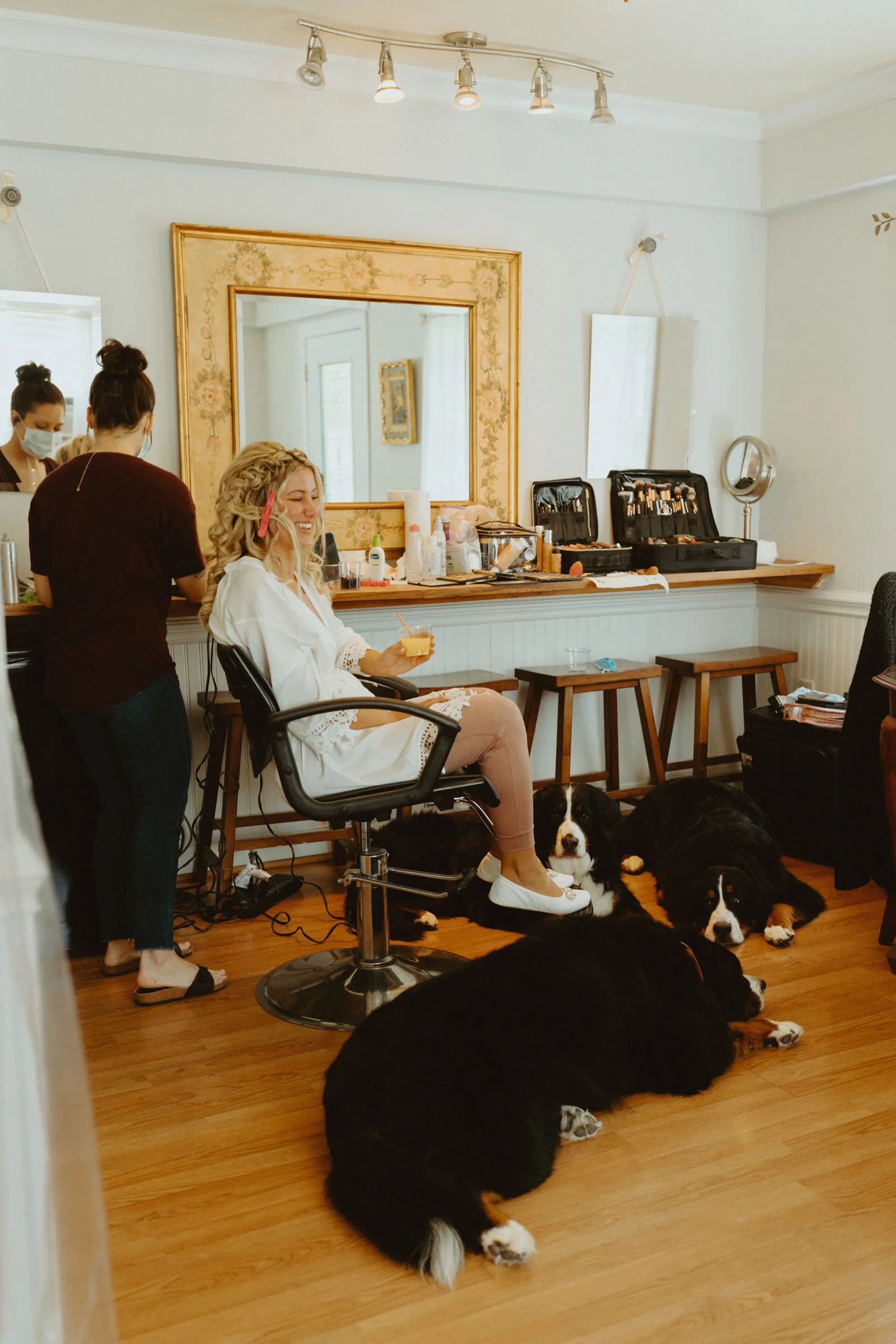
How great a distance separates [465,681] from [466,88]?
1878 millimetres

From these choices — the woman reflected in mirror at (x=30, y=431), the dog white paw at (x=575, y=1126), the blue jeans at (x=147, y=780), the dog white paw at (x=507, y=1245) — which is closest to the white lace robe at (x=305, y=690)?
the blue jeans at (x=147, y=780)

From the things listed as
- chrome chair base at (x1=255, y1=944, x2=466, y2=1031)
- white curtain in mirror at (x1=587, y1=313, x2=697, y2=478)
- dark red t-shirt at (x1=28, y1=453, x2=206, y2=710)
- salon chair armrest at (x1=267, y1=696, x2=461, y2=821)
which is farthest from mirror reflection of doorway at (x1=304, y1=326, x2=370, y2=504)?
chrome chair base at (x1=255, y1=944, x2=466, y2=1031)

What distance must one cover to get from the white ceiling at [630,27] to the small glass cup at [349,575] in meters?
1.62

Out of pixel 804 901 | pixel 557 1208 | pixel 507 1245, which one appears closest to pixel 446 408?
pixel 804 901

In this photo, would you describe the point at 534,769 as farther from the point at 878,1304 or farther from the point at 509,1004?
the point at 878,1304

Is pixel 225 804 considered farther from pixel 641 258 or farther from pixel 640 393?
pixel 641 258

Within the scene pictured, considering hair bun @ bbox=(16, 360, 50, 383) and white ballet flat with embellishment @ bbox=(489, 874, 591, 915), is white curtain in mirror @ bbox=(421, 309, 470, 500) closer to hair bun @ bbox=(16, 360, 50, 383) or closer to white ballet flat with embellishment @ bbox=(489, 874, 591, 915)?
hair bun @ bbox=(16, 360, 50, 383)

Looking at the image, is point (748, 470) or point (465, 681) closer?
point (465, 681)

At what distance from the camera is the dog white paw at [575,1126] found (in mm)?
2133

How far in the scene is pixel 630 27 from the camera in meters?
3.42

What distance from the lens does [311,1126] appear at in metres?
2.21

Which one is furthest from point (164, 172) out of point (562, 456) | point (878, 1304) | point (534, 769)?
point (878, 1304)

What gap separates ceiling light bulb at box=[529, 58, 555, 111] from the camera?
11.5 ft

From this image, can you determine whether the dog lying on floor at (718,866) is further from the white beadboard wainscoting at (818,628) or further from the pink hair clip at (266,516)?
the pink hair clip at (266,516)
